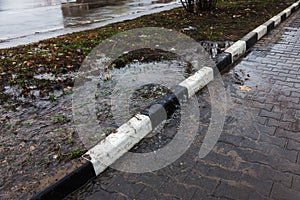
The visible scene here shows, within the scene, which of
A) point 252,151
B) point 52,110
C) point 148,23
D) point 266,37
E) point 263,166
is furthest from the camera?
point 148,23

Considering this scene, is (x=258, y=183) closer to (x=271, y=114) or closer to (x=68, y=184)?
(x=271, y=114)

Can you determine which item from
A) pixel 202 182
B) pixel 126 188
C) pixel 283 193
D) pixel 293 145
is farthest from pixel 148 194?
pixel 293 145

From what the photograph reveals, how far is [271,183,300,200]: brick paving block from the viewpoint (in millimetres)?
1965

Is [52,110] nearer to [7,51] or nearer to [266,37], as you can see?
[7,51]

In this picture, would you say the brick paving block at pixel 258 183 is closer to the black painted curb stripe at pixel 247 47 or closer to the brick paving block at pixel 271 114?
the brick paving block at pixel 271 114

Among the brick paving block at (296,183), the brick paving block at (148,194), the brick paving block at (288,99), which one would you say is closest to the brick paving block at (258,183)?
the brick paving block at (296,183)

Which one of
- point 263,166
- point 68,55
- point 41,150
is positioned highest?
point 68,55

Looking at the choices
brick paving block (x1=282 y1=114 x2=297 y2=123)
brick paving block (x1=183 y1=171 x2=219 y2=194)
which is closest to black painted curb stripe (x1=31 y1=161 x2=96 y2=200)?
brick paving block (x1=183 y1=171 x2=219 y2=194)

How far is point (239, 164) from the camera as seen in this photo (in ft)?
7.61

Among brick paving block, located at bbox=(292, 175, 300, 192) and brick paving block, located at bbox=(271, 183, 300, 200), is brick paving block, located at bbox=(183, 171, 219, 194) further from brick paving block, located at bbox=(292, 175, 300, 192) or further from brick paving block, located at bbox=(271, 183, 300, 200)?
brick paving block, located at bbox=(292, 175, 300, 192)

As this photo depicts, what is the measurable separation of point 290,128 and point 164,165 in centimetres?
144

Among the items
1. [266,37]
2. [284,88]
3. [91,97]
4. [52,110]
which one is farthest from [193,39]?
[52,110]

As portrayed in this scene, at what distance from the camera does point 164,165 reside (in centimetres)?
236

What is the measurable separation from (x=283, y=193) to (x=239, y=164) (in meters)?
0.42
